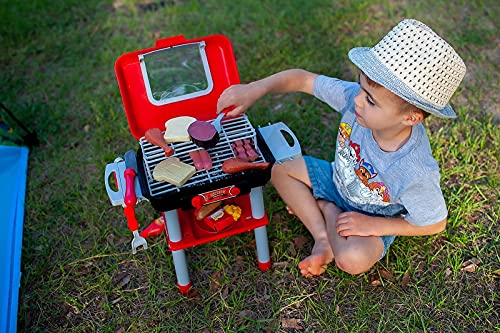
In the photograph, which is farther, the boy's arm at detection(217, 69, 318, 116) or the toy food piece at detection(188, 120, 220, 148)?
the boy's arm at detection(217, 69, 318, 116)

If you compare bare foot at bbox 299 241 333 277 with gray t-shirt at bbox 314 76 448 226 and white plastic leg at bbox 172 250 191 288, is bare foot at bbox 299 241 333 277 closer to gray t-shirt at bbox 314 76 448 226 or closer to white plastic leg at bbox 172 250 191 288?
gray t-shirt at bbox 314 76 448 226

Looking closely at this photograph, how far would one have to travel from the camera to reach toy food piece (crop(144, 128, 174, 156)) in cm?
161

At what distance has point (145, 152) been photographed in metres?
1.64

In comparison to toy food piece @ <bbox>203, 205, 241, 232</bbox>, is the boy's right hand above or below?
above

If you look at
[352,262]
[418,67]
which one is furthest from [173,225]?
[418,67]

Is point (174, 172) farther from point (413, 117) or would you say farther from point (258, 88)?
point (413, 117)

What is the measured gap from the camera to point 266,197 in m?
2.25

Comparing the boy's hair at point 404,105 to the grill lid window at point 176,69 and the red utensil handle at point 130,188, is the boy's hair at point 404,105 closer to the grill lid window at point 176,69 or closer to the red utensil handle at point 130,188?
the red utensil handle at point 130,188

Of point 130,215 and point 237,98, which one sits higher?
point 237,98

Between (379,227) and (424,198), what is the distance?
0.20 m

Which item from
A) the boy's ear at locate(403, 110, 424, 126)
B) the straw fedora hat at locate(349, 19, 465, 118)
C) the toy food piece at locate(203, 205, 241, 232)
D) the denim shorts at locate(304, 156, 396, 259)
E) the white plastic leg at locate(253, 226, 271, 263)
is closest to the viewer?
the straw fedora hat at locate(349, 19, 465, 118)

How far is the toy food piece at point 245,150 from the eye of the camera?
1573 mm

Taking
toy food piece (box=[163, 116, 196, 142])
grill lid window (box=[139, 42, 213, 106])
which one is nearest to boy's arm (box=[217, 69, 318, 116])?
toy food piece (box=[163, 116, 196, 142])

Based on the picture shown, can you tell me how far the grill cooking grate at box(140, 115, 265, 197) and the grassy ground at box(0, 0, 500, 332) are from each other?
A: 1.89ft
